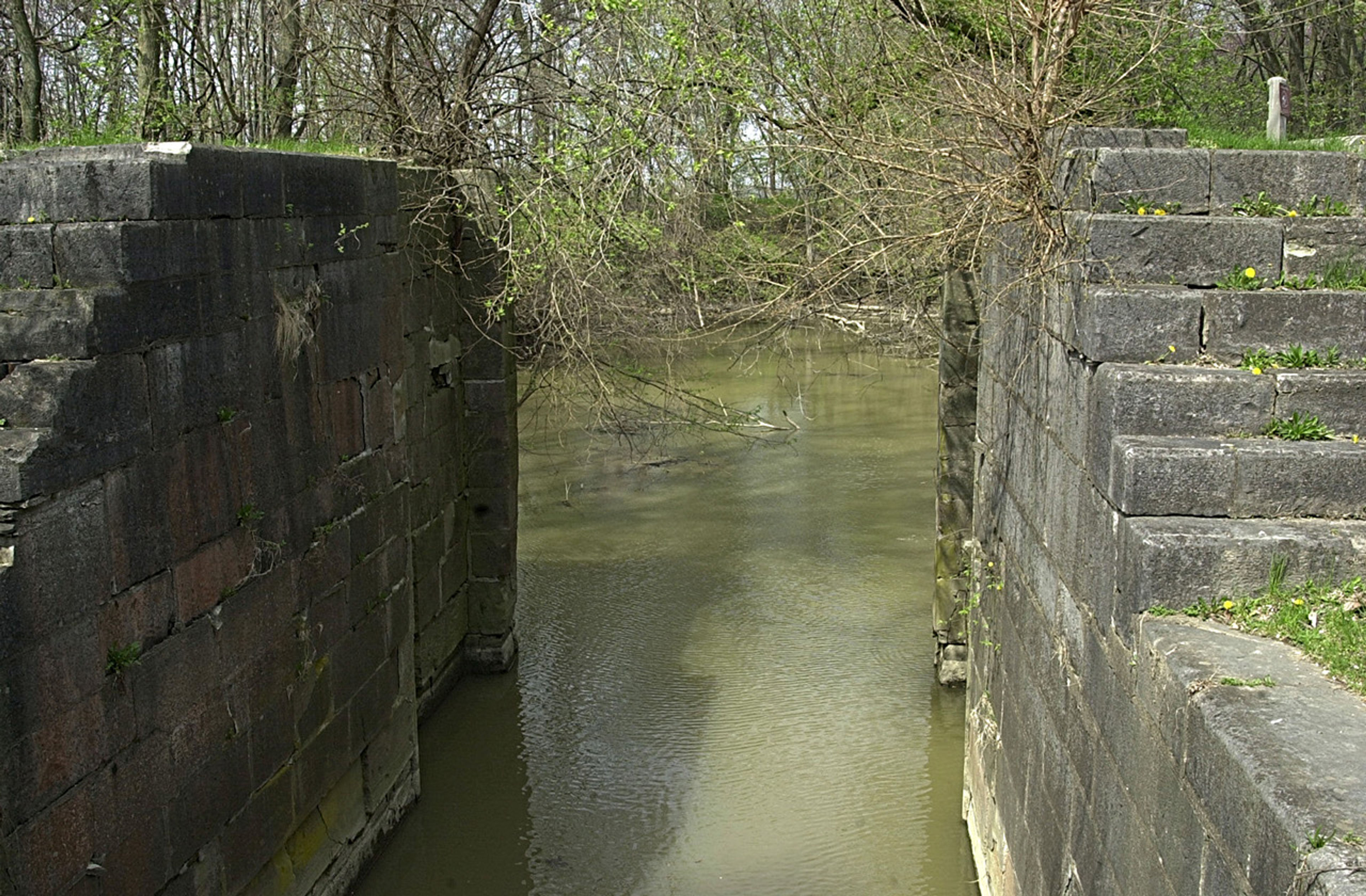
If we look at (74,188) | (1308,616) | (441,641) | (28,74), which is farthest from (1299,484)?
(28,74)

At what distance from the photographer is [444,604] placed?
30.9ft

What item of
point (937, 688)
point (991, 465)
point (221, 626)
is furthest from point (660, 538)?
point (221, 626)

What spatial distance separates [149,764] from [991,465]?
4.38 meters

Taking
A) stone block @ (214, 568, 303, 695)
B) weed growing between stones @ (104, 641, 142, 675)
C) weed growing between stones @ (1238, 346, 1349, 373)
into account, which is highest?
weed growing between stones @ (1238, 346, 1349, 373)

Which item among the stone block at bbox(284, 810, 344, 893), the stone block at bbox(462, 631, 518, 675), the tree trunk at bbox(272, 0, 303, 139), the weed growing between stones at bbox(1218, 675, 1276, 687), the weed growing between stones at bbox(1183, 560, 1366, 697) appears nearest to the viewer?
the weed growing between stones at bbox(1218, 675, 1276, 687)

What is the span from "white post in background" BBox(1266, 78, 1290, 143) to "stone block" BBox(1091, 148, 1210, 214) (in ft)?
6.72

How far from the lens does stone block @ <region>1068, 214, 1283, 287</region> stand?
14.1 ft

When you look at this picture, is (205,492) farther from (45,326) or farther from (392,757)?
(392,757)

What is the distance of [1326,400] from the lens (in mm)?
4023

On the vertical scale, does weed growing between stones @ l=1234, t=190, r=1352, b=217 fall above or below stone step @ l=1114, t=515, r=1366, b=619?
above

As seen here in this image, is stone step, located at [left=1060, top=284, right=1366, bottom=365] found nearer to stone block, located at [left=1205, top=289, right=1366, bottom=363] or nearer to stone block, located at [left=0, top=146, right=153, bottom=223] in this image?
stone block, located at [left=1205, top=289, right=1366, bottom=363]

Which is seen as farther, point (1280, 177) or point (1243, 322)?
point (1280, 177)

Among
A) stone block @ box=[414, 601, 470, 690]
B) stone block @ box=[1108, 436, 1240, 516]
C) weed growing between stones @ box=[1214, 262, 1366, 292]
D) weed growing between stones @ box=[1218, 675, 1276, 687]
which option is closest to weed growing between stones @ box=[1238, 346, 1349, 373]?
weed growing between stones @ box=[1214, 262, 1366, 292]

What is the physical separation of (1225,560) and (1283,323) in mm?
1070
